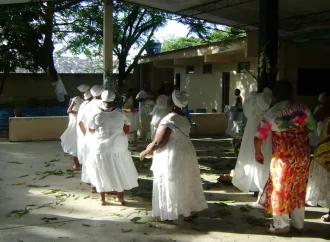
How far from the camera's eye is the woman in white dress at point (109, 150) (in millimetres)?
5742

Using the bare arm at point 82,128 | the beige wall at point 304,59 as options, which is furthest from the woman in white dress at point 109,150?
the beige wall at point 304,59

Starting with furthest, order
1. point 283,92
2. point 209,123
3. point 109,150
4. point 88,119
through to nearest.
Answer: point 209,123
point 88,119
point 109,150
point 283,92

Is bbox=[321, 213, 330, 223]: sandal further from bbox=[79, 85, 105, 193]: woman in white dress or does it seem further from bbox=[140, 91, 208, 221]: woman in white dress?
bbox=[79, 85, 105, 193]: woman in white dress

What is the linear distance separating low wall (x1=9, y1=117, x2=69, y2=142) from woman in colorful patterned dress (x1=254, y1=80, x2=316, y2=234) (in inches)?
345

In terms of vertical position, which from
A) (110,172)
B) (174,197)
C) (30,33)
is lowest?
(174,197)

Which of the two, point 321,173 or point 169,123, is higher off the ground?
point 169,123

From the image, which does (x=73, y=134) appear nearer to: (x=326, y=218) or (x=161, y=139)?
(x=161, y=139)

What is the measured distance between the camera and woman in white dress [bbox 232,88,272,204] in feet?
19.6

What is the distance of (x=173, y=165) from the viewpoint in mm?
4934

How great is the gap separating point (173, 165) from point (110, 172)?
125cm

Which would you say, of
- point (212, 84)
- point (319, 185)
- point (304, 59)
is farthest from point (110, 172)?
point (212, 84)

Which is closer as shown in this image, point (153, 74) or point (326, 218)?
point (326, 218)

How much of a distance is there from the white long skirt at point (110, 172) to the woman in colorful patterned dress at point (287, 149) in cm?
202

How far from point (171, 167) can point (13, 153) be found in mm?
6458
